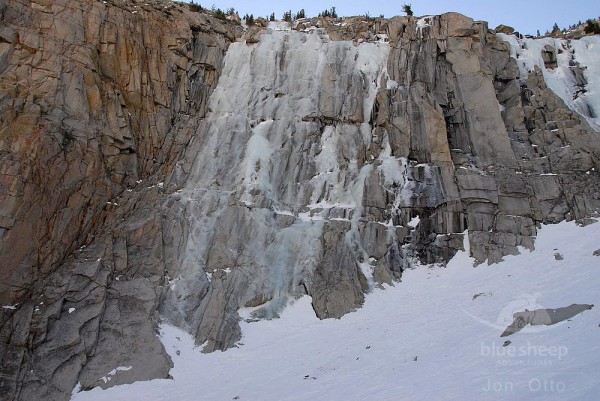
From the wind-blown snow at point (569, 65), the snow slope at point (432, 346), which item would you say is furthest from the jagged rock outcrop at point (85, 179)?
the wind-blown snow at point (569, 65)

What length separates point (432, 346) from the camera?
17859mm

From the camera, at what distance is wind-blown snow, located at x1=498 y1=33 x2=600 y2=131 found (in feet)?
104

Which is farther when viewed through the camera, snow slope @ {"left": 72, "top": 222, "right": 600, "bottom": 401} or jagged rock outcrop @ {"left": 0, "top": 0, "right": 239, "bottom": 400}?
jagged rock outcrop @ {"left": 0, "top": 0, "right": 239, "bottom": 400}

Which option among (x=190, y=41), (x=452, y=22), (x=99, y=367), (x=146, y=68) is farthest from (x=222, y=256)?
(x=452, y=22)

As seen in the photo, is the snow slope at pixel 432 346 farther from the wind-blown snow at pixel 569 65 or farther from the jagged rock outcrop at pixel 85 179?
the wind-blown snow at pixel 569 65

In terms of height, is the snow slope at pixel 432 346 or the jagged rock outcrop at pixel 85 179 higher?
the jagged rock outcrop at pixel 85 179

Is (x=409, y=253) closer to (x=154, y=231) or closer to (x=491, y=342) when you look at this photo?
(x=491, y=342)

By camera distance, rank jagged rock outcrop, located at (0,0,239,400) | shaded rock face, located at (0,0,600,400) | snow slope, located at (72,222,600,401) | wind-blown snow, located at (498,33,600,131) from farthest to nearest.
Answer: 1. wind-blown snow, located at (498,33,600,131)
2. shaded rock face, located at (0,0,600,400)
3. jagged rock outcrop, located at (0,0,239,400)
4. snow slope, located at (72,222,600,401)

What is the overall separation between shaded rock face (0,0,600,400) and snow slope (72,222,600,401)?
3.21ft

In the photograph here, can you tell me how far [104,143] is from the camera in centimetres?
2472

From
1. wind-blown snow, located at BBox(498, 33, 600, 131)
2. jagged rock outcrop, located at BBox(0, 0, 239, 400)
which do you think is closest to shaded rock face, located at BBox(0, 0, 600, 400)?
jagged rock outcrop, located at BBox(0, 0, 239, 400)

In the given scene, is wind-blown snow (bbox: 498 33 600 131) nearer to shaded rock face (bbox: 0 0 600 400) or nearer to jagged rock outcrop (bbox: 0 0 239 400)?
shaded rock face (bbox: 0 0 600 400)

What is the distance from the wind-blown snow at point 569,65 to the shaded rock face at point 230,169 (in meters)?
1.37

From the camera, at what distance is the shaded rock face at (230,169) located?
2050cm
